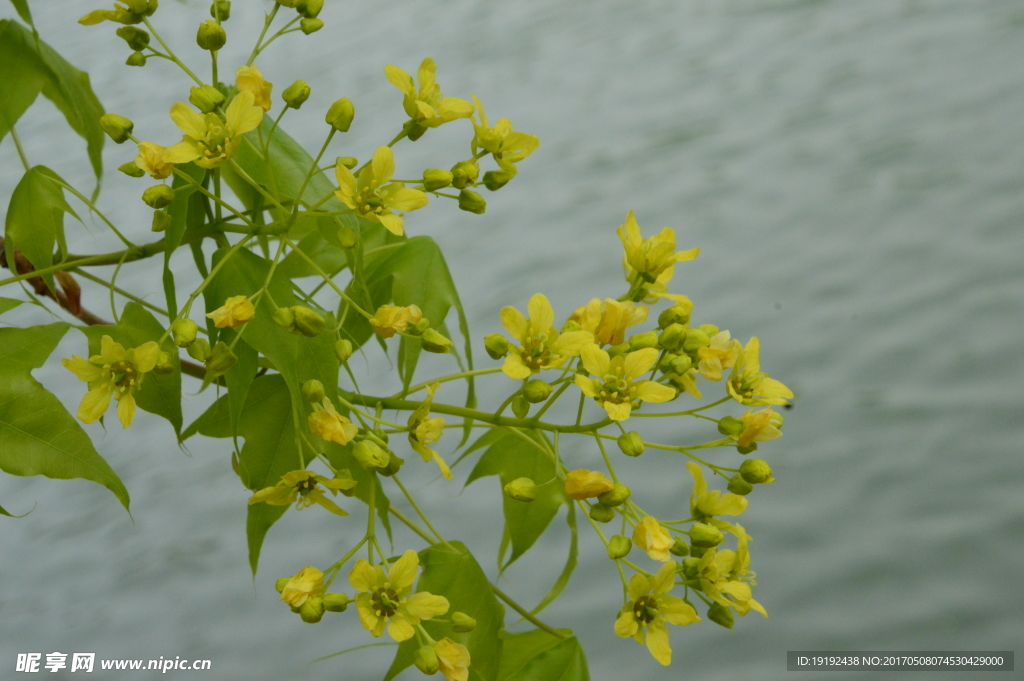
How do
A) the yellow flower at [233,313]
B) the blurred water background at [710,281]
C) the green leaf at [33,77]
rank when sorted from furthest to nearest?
the blurred water background at [710,281]
the green leaf at [33,77]
the yellow flower at [233,313]

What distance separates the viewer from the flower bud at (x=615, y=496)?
322 mm

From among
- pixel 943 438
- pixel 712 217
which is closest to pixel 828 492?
pixel 943 438

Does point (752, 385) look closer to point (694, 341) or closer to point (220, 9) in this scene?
point (694, 341)

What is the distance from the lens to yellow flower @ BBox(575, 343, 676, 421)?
32 cm

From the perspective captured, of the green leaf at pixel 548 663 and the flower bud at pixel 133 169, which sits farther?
the green leaf at pixel 548 663

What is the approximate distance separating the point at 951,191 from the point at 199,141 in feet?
2.73

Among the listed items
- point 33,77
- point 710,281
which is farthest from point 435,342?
point 710,281

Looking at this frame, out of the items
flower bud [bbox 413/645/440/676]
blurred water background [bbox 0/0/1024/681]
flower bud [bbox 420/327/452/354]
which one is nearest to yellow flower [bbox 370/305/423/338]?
flower bud [bbox 420/327/452/354]

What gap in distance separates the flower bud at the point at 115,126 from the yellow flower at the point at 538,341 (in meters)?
0.16

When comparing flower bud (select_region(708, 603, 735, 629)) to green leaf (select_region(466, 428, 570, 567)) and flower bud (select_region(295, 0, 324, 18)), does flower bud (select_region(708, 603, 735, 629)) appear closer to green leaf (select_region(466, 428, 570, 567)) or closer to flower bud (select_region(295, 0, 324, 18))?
green leaf (select_region(466, 428, 570, 567))

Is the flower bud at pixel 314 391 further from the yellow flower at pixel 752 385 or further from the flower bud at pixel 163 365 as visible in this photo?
the yellow flower at pixel 752 385

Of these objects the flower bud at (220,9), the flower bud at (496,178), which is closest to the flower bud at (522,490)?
the flower bud at (496,178)

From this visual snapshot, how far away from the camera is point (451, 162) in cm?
105

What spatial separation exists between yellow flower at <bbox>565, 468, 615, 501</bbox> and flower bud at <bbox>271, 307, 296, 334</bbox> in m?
0.11
